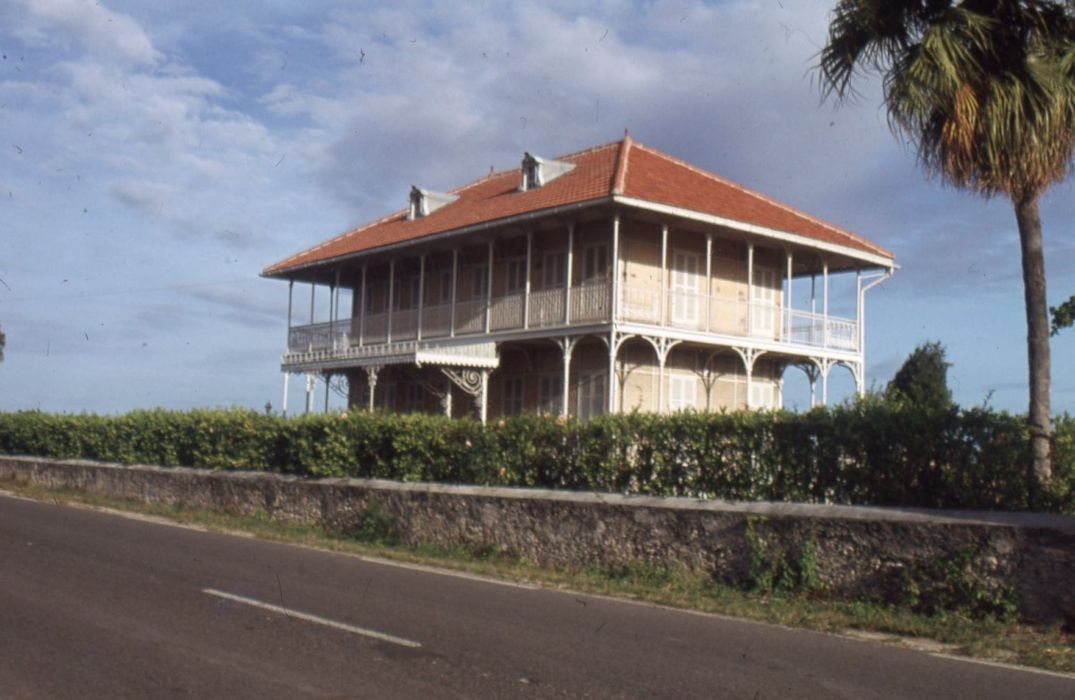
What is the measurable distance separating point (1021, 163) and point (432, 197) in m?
24.5

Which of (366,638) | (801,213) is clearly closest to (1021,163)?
(366,638)

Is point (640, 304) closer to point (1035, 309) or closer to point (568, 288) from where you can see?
point (568, 288)

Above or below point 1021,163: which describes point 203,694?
below

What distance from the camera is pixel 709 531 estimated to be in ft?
36.9

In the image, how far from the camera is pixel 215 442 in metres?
20.7

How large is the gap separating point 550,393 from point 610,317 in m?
4.62

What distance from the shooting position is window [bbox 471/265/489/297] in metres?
30.9

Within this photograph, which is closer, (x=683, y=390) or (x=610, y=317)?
(x=610, y=317)

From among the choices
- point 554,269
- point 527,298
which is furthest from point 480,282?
point 527,298

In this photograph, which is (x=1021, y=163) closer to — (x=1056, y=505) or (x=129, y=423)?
(x=1056, y=505)

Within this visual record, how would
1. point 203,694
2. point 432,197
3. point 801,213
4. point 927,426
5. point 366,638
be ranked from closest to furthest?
1. point 203,694
2. point 366,638
3. point 927,426
4. point 801,213
5. point 432,197

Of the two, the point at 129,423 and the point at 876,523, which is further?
the point at 129,423

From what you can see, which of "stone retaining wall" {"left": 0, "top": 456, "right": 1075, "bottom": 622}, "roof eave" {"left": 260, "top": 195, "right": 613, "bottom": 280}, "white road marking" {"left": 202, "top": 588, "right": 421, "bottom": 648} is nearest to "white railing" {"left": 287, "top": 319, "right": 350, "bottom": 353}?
"roof eave" {"left": 260, "top": 195, "right": 613, "bottom": 280}

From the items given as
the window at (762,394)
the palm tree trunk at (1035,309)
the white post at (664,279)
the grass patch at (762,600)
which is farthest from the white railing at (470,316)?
the palm tree trunk at (1035,309)
